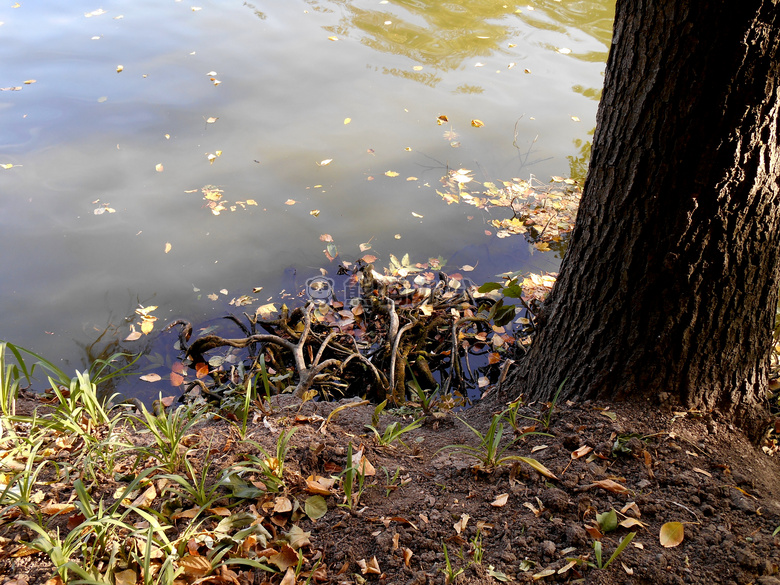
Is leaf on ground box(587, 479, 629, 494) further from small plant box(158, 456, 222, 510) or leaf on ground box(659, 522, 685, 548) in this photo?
small plant box(158, 456, 222, 510)

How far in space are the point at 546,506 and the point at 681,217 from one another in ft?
3.93

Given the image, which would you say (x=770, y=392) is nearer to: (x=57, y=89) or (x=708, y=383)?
(x=708, y=383)

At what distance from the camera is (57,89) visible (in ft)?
20.8

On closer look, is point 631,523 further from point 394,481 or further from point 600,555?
point 394,481

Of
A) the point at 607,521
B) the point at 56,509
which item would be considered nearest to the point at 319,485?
the point at 56,509

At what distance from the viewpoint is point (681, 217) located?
6.19ft

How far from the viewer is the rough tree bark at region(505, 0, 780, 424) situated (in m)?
1.70

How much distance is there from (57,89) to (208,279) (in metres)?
4.06

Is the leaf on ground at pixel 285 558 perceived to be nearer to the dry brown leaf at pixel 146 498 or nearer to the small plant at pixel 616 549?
the dry brown leaf at pixel 146 498

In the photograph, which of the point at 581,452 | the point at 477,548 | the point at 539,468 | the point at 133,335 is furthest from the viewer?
the point at 133,335

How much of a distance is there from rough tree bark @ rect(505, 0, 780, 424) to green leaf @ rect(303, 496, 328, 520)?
4.13ft

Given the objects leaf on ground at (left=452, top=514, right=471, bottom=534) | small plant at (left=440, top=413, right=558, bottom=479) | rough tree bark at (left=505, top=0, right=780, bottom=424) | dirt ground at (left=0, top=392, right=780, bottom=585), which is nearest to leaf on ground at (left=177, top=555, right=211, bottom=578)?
dirt ground at (left=0, top=392, right=780, bottom=585)

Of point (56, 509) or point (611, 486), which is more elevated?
point (611, 486)

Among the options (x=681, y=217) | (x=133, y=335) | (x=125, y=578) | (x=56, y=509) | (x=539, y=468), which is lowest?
(x=133, y=335)
